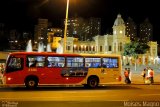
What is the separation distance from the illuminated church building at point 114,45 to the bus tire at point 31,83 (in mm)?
83629

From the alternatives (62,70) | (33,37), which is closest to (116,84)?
(62,70)

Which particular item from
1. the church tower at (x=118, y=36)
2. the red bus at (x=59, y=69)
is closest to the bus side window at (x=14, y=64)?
the red bus at (x=59, y=69)

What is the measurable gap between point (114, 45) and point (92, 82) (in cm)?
8800

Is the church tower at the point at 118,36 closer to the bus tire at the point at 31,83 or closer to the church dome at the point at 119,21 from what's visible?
the church dome at the point at 119,21

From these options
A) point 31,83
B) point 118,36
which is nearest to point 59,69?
point 31,83

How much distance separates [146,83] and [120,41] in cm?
8106

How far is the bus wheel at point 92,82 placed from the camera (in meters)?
27.1

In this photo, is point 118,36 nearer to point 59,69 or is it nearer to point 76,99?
point 59,69

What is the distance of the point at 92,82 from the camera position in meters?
27.2

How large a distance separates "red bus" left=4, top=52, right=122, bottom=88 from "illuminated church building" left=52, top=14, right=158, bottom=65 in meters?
80.9

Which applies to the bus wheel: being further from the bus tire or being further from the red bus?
the bus tire

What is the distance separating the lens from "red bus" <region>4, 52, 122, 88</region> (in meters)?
25.3

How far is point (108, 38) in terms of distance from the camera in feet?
379

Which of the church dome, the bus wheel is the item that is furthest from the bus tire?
the church dome
